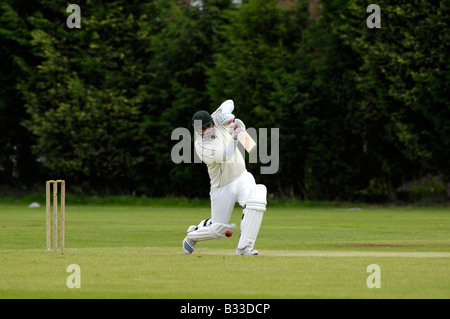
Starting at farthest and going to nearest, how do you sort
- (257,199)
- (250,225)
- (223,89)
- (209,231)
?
(223,89), (209,231), (257,199), (250,225)

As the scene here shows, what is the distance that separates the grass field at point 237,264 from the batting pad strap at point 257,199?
746mm

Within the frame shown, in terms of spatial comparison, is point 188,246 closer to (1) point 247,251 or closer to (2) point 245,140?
(1) point 247,251

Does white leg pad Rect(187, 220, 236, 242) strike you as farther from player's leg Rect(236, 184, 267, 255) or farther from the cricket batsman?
player's leg Rect(236, 184, 267, 255)

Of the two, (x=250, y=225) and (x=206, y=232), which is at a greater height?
(x=250, y=225)

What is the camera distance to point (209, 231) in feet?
40.8

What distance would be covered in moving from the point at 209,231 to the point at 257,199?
0.86 metres

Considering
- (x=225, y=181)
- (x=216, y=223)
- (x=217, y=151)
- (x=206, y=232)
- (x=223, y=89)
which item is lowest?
(x=206, y=232)

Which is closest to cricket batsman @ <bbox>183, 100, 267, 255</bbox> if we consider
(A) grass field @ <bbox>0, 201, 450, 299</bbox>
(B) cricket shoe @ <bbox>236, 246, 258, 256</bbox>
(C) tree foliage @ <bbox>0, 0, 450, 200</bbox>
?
(B) cricket shoe @ <bbox>236, 246, 258, 256</bbox>

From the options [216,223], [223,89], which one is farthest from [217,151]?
[223,89]

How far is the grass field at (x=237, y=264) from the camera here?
27.8 feet

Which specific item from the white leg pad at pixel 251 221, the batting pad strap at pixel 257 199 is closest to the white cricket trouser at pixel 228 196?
the batting pad strap at pixel 257 199

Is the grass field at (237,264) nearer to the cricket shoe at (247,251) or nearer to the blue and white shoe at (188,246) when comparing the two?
the blue and white shoe at (188,246)

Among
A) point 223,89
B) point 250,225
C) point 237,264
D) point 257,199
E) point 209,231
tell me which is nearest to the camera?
point 237,264

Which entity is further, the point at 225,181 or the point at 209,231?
the point at 225,181
